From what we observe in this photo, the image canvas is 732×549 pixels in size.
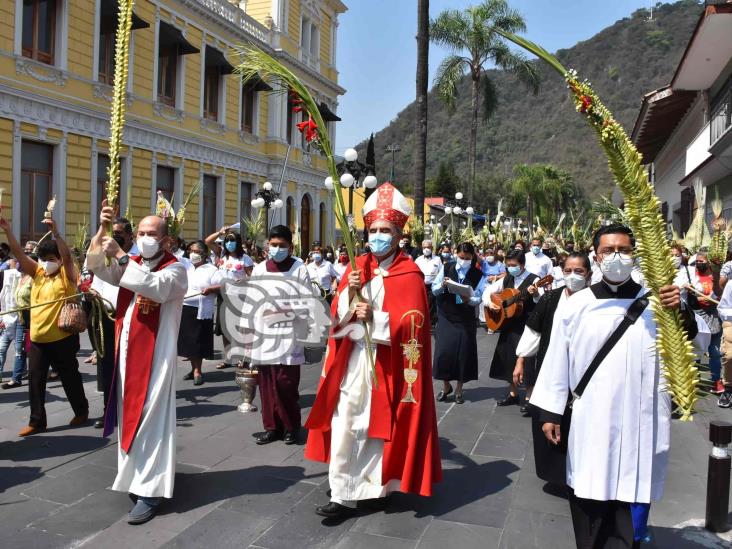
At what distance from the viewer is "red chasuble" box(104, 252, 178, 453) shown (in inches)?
166

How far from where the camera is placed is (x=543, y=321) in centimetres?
→ 550

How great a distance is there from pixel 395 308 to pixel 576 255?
5.84 feet

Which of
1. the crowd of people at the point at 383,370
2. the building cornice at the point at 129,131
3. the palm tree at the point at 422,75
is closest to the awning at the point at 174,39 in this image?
the building cornice at the point at 129,131

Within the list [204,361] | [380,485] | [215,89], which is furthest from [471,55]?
[380,485]

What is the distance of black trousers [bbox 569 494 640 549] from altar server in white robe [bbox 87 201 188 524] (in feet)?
8.10

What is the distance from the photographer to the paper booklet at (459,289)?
7.23m

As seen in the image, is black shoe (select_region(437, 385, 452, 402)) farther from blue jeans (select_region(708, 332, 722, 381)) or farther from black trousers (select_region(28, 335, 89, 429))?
black trousers (select_region(28, 335, 89, 429))

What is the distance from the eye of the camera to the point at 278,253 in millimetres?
6117

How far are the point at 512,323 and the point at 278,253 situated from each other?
9.52 feet

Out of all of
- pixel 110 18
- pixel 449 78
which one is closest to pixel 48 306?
pixel 110 18

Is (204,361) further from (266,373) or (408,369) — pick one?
(408,369)

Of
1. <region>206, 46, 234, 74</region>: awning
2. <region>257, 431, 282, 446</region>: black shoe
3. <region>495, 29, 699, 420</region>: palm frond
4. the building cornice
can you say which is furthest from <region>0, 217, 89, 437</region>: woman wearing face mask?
<region>206, 46, 234, 74</region>: awning

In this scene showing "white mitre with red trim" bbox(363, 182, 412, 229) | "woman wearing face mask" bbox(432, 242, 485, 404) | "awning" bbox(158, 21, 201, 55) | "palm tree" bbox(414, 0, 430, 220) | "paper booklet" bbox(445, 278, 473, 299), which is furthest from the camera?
"awning" bbox(158, 21, 201, 55)

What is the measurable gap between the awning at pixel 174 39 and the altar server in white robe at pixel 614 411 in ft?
69.3
